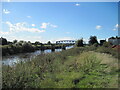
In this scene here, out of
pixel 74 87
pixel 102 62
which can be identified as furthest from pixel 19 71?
pixel 102 62

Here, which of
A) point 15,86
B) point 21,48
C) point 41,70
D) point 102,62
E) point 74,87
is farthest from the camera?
point 21,48

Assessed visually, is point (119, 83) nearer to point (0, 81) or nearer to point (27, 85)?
point (27, 85)

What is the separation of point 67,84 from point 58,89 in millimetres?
339

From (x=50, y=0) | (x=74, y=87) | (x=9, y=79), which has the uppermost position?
(x=50, y=0)

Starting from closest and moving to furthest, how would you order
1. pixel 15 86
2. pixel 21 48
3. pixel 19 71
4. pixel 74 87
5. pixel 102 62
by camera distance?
pixel 15 86 → pixel 74 87 → pixel 19 71 → pixel 102 62 → pixel 21 48

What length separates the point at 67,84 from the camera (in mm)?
3537

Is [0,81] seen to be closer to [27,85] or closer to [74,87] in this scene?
[27,85]

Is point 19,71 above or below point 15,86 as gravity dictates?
above

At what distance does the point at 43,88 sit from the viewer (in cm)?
333

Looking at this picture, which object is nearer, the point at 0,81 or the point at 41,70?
the point at 0,81

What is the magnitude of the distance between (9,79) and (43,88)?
0.90m

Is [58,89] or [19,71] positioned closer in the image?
[58,89]

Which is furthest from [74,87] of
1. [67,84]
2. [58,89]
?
[58,89]

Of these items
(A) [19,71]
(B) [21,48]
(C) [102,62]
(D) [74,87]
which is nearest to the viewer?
(D) [74,87]
